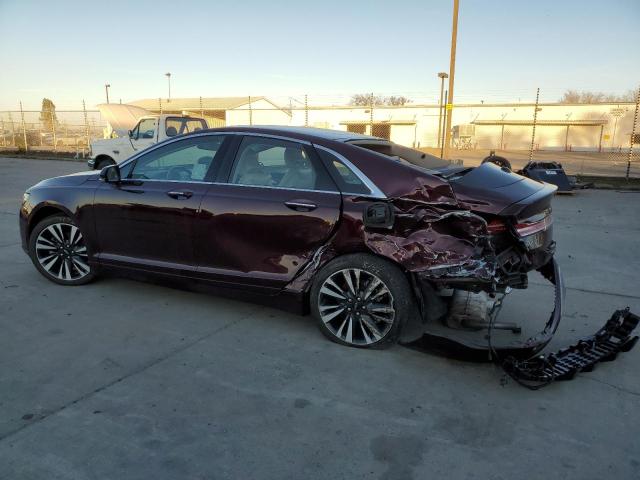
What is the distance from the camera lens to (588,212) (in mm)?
9781

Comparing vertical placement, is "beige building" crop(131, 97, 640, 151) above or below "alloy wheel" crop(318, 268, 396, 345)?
above

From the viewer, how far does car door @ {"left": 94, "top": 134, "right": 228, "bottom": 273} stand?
4.30 m

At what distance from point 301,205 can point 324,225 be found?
242mm

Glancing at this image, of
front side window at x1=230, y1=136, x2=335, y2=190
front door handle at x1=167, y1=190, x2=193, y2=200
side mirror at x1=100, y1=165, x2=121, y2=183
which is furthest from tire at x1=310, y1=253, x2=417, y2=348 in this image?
side mirror at x1=100, y1=165, x2=121, y2=183

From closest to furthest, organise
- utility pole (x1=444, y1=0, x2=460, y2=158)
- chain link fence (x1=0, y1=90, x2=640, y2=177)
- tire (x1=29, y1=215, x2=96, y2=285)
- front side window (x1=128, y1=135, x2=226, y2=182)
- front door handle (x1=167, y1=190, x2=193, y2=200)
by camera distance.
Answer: front door handle (x1=167, y1=190, x2=193, y2=200), front side window (x1=128, y1=135, x2=226, y2=182), tire (x1=29, y1=215, x2=96, y2=285), utility pole (x1=444, y1=0, x2=460, y2=158), chain link fence (x1=0, y1=90, x2=640, y2=177)

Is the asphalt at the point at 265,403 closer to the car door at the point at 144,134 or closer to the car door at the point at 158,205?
the car door at the point at 158,205

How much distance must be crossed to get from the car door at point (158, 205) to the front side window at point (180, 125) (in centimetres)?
949

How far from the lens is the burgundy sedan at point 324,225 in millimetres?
3541

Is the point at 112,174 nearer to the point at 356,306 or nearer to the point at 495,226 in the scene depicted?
the point at 356,306

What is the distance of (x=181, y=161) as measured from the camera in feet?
14.9

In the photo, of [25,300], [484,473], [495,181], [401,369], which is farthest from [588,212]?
[25,300]

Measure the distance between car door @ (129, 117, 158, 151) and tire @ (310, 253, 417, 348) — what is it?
11.4 m

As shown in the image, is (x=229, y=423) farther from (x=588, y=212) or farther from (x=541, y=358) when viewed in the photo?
(x=588, y=212)

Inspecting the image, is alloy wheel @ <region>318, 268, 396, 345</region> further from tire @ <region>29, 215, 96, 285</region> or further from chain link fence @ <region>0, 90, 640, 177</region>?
chain link fence @ <region>0, 90, 640, 177</region>
